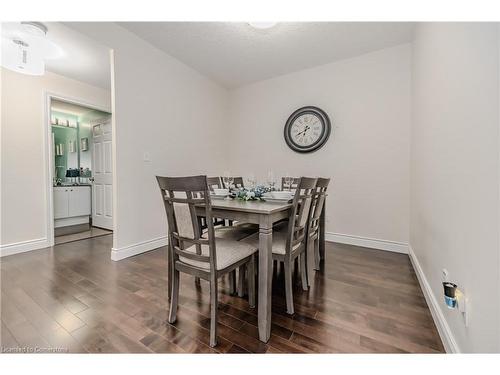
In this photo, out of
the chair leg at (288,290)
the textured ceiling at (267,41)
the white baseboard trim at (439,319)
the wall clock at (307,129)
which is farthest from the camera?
the wall clock at (307,129)

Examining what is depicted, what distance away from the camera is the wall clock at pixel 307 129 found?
318 cm

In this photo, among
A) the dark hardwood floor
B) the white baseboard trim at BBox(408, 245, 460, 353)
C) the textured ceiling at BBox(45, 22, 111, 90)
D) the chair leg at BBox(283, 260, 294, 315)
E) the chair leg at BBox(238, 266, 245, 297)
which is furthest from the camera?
the textured ceiling at BBox(45, 22, 111, 90)

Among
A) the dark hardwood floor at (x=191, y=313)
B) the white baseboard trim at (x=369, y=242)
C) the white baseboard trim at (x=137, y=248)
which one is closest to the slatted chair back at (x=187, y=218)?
the dark hardwood floor at (x=191, y=313)

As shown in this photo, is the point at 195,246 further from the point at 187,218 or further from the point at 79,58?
the point at 79,58

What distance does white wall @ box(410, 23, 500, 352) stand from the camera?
783 mm

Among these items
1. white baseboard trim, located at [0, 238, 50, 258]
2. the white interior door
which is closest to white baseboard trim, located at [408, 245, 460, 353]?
white baseboard trim, located at [0, 238, 50, 258]

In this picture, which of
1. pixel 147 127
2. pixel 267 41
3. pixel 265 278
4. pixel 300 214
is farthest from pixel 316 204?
pixel 147 127

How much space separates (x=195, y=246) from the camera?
1328 millimetres

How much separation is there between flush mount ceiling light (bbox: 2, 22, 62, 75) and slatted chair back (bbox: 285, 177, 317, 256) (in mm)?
2855

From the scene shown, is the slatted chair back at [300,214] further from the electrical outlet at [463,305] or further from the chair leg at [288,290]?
the electrical outlet at [463,305]

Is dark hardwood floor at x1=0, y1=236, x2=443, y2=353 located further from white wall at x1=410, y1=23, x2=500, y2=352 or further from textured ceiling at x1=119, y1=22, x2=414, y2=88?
textured ceiling at x1=119, y1=22, x2=414, y2=88

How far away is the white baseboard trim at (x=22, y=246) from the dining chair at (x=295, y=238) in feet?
9.86

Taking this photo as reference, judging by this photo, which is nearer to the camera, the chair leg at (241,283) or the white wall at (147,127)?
the chair leg at (241,283)

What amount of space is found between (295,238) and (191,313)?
0.90m
